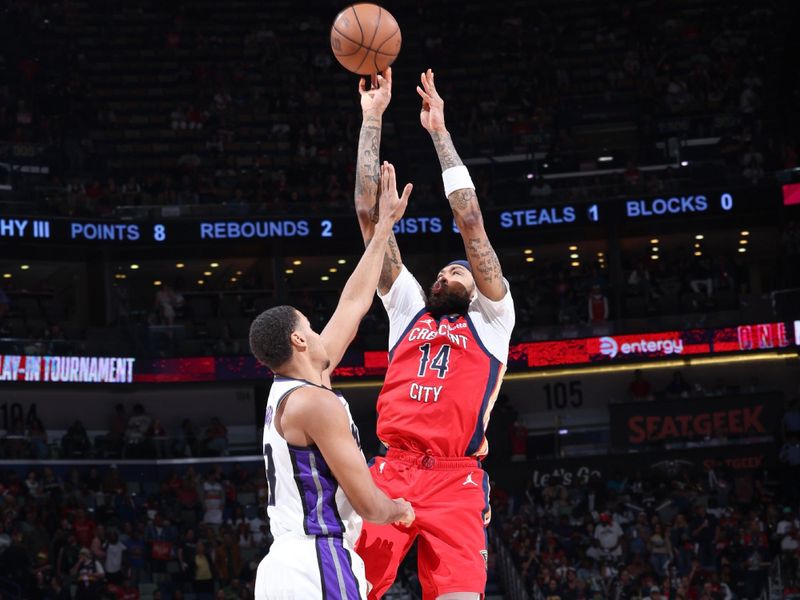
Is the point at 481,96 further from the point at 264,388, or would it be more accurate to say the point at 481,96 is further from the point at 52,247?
the point at 52,247

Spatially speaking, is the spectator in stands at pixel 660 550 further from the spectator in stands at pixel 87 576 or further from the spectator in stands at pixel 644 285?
the spectator in stands at pixel 87 576

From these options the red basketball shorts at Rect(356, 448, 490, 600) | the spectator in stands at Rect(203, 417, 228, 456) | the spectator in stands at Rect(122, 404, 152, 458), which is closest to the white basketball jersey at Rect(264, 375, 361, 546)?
the red basketball shorts at Rect(356, 448, 490, 600)

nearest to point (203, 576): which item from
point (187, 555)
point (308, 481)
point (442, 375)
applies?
point (187, 555)

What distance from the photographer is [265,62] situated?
3206 centimetres

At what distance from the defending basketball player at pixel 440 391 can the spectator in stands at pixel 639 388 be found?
19.3 m

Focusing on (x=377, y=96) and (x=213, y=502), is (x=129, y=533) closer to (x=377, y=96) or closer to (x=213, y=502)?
(x=213, y=502)

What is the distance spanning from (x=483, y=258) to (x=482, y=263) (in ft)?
0.10

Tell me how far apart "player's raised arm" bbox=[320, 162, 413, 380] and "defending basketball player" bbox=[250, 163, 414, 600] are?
0.46m

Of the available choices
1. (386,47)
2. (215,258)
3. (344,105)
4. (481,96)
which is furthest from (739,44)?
(386,47)

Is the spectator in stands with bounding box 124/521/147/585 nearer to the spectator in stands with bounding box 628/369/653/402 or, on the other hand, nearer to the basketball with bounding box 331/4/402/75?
the spectator in stands with bounding box 628/369/653/402

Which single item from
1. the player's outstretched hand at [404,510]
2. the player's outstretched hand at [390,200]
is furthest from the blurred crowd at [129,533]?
the player's outstretched hand at [404,510]

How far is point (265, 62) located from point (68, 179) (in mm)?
7099

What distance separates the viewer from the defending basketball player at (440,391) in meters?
6.59

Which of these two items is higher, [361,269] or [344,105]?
[344,105]
